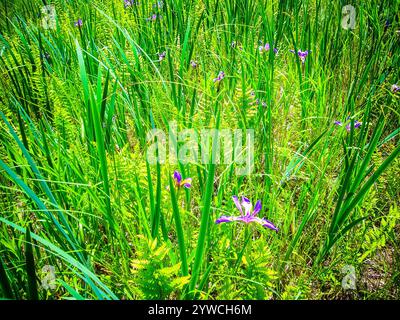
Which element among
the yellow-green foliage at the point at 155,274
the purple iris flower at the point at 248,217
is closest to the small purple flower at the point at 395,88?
the purple iris flower at the point at 248,217

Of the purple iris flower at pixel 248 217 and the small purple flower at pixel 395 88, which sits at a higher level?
the small purple flower at pixel 395 88

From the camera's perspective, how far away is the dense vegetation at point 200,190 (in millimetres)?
830

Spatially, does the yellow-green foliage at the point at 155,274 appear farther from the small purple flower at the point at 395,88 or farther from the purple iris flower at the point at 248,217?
the small purple flower at the point at 395,88

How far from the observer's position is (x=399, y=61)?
62.7 inches

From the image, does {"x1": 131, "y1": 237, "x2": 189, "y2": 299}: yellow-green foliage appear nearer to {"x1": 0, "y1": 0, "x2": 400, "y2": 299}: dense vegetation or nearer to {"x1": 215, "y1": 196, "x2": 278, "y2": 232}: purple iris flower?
{"x1": 0, "y1": 0, "x2": 400, "y2": 299}: dense vegetation

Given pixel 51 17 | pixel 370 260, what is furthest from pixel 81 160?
pixel 51 17

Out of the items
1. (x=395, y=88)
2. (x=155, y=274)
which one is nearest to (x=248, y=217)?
(x=155, y=274)

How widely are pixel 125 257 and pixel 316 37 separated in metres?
1.60

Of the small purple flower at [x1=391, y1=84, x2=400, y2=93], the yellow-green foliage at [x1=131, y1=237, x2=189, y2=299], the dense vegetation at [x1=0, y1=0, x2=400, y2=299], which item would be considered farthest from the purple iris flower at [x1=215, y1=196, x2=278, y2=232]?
the small purple flower at [x1=391, y1=84, x2=400, y2=93]

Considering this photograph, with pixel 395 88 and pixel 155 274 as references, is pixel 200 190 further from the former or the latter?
pixel 395 88

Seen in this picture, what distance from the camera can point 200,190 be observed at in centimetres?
115

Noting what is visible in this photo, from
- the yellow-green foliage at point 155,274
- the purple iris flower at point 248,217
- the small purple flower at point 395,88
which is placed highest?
the small purple flower at point 395,88
